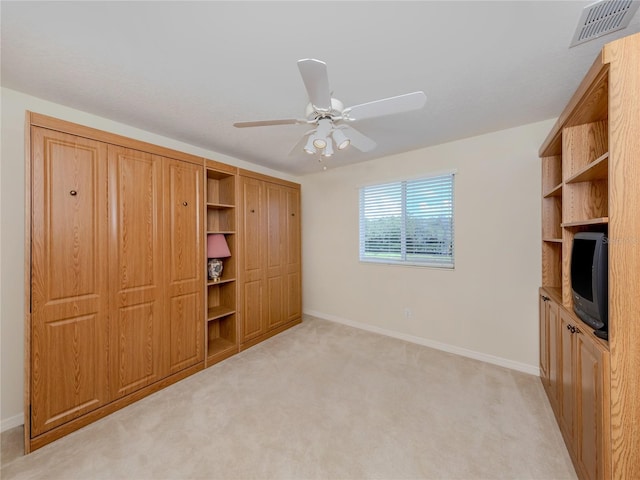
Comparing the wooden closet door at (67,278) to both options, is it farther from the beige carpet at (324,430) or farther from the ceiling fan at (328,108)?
the ceiling fan at (328,108)

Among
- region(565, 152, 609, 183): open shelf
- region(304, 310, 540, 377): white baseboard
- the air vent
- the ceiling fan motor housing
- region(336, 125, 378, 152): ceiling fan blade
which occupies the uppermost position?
the air vent

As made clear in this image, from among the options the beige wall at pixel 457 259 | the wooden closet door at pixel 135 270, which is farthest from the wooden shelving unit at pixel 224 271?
the wooden closet door at pixel 135 270

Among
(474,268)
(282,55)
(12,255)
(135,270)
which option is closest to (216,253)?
(135,270)

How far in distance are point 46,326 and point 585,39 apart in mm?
3742

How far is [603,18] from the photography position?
4.13 feet

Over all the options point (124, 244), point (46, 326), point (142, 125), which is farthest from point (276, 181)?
point (46, 326)

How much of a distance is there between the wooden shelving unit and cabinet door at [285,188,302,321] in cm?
90

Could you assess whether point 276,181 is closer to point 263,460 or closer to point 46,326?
point 46,326

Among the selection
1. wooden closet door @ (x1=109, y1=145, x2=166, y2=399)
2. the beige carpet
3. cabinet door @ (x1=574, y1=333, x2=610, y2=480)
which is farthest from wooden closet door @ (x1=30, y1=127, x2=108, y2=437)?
cabinet door @ (x1=574, y1=333, x2=610, y2=480)

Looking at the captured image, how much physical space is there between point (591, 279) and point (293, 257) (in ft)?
10.4

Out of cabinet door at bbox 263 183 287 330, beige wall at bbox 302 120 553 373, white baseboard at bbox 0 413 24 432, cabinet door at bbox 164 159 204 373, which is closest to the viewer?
white baseboard at bbox 0 413 24 432

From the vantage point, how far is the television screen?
140 cm

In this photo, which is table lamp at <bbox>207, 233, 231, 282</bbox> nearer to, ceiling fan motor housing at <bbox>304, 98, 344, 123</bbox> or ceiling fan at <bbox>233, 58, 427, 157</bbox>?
ceiling fan at <bbox>233, 58, 427, 157</bbox>

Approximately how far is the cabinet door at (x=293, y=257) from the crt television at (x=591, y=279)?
3053 millimetres
